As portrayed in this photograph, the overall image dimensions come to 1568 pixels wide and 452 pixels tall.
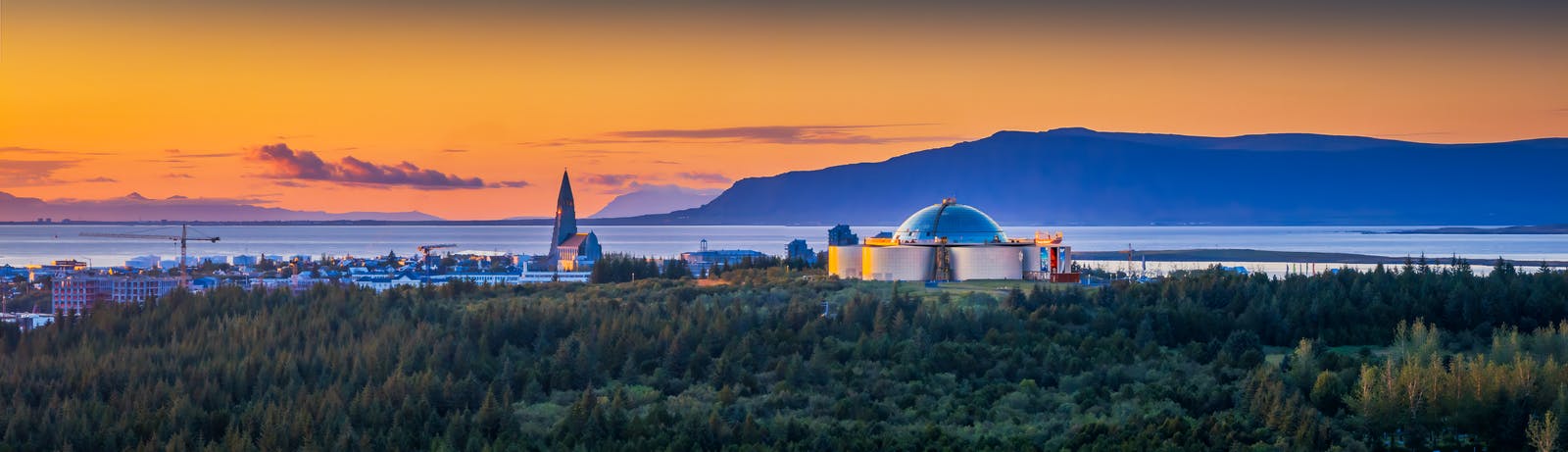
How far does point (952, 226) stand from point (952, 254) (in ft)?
6.12

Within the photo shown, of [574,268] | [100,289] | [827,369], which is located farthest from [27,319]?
[574,268]

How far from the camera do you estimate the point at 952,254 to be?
73.3 m

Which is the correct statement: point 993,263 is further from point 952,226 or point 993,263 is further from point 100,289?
point 100,289

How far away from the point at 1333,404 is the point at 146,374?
37.1 metres

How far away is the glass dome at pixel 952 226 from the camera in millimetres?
74375

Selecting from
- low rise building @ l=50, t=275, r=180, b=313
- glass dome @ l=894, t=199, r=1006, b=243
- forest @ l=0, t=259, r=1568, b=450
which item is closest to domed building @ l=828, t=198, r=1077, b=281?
glass dome @ l=894, t=199, r=1006, b=243

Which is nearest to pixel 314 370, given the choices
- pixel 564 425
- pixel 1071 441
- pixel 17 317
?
pixel 564 425

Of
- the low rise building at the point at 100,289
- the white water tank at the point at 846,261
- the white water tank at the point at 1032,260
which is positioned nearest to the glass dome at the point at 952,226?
the white water tank at the point at 1032,260

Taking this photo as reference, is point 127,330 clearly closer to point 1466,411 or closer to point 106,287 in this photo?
point 1466,411

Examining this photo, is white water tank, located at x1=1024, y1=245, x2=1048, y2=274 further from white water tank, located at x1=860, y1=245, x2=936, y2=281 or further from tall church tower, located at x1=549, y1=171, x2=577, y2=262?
tall church tower, located at x1=549, y1=171, x2=577, y2=262

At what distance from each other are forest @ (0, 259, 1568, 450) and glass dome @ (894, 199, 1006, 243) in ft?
18.7

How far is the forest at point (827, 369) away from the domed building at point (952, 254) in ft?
12.4

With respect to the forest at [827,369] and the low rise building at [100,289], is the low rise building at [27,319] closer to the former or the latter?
the low rise building at [100,289]

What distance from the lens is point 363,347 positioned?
59.2 m
